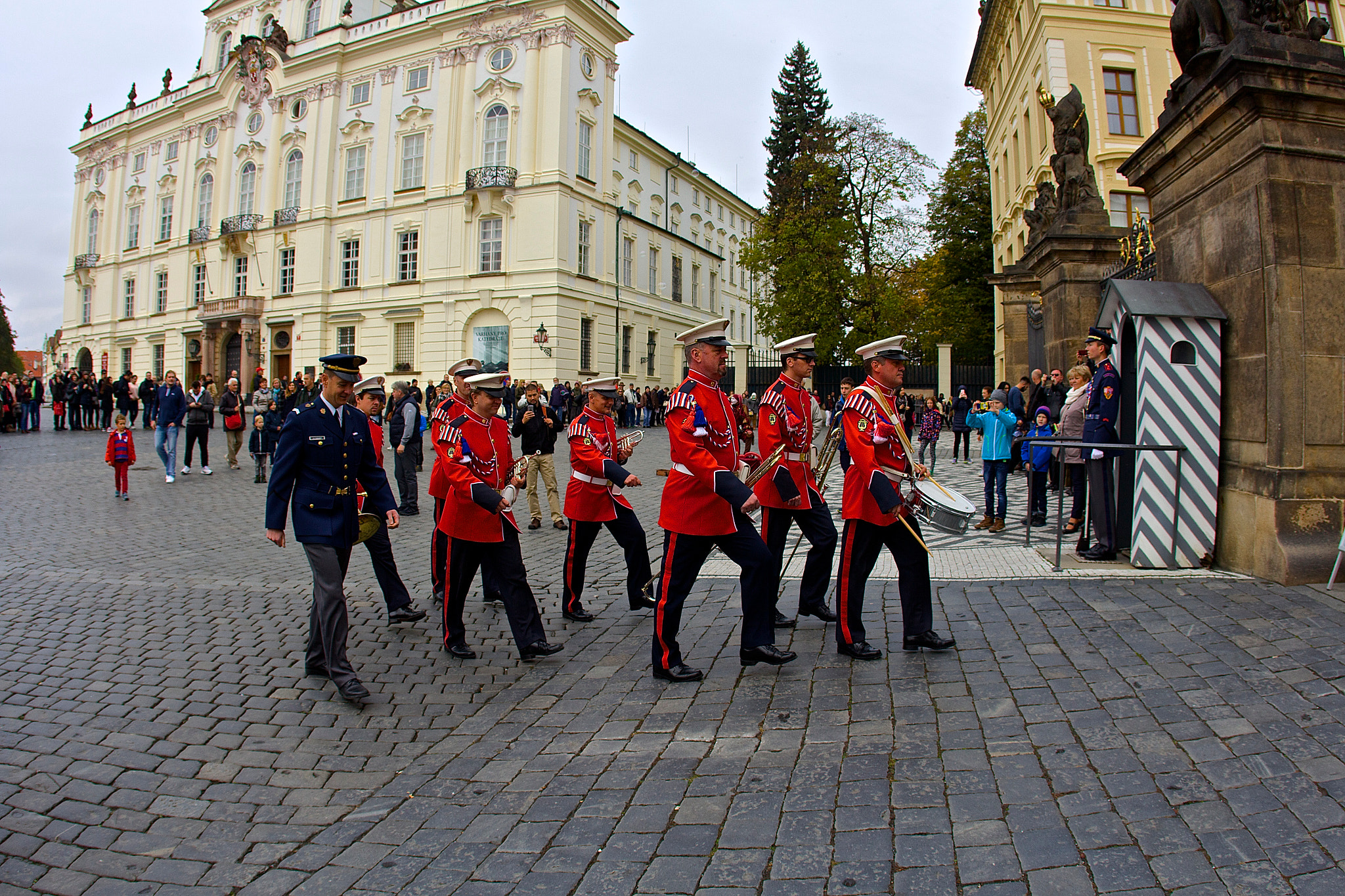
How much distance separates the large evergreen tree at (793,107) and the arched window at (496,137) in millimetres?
20485

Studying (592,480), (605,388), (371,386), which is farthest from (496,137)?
(592,480)

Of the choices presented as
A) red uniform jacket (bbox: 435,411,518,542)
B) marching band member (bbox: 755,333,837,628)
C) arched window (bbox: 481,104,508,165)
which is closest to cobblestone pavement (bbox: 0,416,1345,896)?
marching band member (bbox: 755,333,837,628)

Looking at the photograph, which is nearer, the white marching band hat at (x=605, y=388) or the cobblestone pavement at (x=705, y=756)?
the cobblestone pavement at (x=705, y=756)

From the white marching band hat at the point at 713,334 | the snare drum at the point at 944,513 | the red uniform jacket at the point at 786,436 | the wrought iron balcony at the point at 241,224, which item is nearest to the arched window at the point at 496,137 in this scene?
the wrought iron balcony at the point at 241,224

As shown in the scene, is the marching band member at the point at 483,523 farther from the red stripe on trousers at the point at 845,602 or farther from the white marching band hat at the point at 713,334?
the red stripe on trousers at the point at 845,602

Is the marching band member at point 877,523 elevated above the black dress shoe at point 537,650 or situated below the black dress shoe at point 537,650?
above

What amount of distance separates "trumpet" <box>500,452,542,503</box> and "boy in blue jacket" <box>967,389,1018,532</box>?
5.72 metres

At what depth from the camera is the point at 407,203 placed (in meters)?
38.6

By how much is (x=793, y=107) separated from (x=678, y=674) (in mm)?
54238

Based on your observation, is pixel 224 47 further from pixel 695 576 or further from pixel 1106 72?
pixel 695 576

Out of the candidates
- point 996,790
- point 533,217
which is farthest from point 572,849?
point 533,217

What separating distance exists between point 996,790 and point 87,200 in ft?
226

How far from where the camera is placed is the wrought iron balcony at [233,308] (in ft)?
140

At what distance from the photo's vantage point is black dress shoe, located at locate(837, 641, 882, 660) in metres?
4.94
